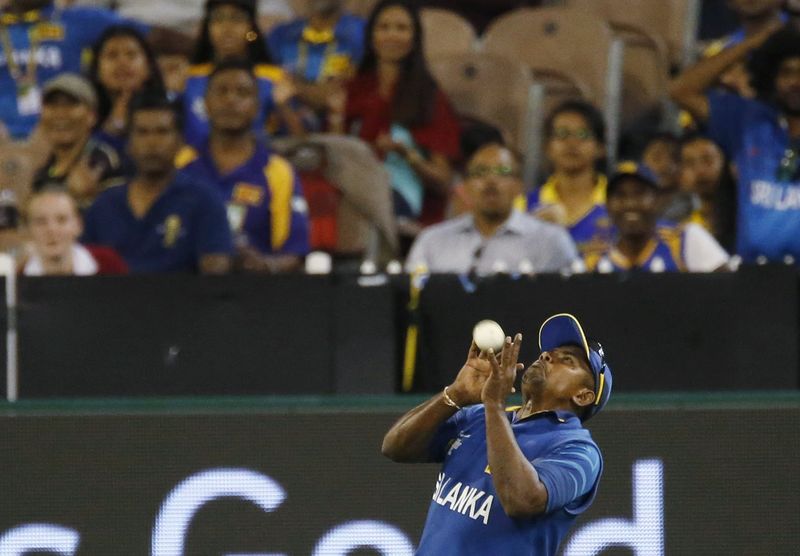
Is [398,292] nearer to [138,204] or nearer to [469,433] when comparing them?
[138,204]

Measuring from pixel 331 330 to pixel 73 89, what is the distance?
3.04 metres

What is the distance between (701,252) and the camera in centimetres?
750

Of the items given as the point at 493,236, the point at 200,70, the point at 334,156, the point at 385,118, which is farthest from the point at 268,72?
the point at 493,236

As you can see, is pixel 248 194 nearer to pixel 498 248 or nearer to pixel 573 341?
pixel 498 248

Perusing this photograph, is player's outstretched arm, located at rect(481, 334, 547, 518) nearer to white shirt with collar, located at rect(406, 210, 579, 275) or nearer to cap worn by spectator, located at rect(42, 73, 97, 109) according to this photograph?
white shirt with collar, located at rect(406, 210, 579, 275)

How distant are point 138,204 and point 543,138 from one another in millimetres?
2838

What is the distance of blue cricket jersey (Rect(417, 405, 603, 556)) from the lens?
4.00 metres

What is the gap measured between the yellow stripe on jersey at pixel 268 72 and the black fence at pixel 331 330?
2.78 meters

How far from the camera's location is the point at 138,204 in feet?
25.1

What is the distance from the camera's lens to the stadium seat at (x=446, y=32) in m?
10.6

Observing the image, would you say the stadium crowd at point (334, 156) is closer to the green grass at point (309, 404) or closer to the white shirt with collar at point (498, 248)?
the white shirt with collar at point (498, 248)

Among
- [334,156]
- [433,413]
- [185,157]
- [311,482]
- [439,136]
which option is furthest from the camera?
[439,136]

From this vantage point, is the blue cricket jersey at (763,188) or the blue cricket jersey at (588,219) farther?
the blue cricket jersey at (588,219)

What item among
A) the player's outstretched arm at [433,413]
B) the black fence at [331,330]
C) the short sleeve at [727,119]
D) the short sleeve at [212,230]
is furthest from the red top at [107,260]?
the player's outstretched arm at [433,413]
